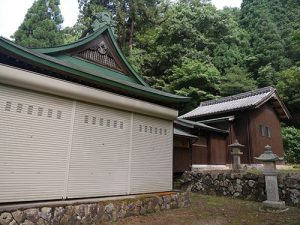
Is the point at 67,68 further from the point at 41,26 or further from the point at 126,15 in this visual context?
the point at 41,26

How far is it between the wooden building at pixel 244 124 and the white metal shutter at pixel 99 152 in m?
11.1

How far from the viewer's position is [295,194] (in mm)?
11125

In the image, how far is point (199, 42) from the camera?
36.8 m

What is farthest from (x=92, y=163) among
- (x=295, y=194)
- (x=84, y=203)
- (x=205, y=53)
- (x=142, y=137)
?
(x=205, y=53)

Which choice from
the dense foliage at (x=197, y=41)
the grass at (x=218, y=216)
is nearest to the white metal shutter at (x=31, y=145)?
the grass at (x=218, y=216)

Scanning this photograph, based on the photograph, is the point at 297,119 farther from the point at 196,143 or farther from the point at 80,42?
the point at 80,42

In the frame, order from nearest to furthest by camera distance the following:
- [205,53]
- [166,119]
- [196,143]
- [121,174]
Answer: [121,174] → [166,119] → [196,143] → [205,53]

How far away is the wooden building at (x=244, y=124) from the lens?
21156 millimetres

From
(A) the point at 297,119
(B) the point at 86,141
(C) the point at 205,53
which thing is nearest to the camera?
(B) the point at 86,141

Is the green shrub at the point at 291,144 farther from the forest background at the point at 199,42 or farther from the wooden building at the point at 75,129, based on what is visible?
the wooden building at the point at 75,129

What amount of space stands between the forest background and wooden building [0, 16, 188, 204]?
20055mm

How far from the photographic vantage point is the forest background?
103ft

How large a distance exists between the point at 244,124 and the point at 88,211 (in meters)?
18.0

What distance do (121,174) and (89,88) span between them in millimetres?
3217
